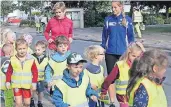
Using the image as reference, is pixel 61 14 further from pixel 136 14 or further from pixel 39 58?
pixel 136 14

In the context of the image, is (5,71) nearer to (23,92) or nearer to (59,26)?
(23,92)

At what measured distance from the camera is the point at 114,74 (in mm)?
5648

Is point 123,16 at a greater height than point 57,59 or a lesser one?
greater

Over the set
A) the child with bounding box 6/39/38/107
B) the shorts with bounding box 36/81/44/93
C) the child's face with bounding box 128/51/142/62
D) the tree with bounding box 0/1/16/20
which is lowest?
the tree with bounding box 0/1/16/20

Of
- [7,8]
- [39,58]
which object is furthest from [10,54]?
[7,8]

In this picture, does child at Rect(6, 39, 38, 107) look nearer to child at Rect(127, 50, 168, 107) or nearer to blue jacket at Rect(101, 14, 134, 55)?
blue jacket at Rect(101, 14, 134, 55)

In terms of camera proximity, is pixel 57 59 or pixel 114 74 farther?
pixel 57 59

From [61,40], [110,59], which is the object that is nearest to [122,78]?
[61,40]

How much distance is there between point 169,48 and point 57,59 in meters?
12.4

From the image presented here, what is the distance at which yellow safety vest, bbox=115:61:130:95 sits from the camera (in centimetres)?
575

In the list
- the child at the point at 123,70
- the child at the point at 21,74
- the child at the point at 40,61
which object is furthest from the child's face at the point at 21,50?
the child at the point at 123,70

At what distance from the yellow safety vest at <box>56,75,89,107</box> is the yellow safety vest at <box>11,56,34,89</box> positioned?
2.04 metres

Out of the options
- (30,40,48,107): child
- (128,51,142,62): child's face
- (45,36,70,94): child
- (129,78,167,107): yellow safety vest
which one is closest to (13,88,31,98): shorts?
(45,36,70,94): child

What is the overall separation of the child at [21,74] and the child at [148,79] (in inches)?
127
